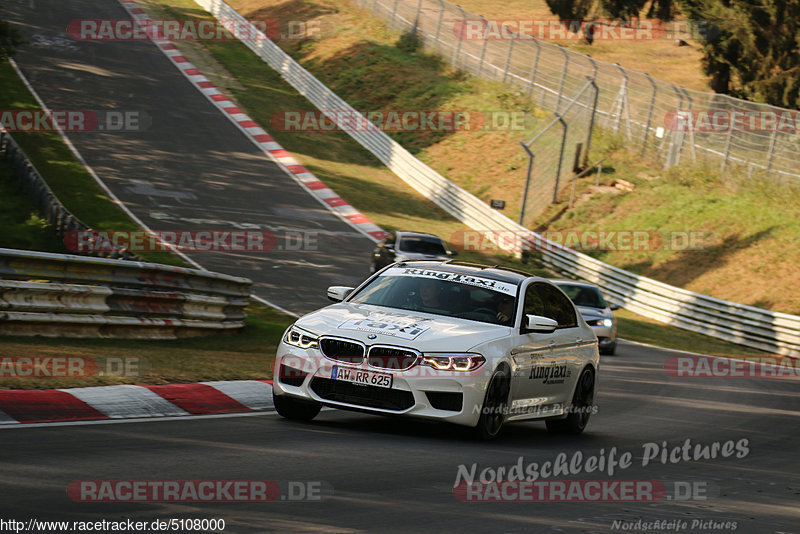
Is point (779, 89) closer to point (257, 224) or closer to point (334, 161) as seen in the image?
point (334, 161)

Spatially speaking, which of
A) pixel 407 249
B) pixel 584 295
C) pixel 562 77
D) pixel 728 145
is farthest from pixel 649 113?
pixel 584 295

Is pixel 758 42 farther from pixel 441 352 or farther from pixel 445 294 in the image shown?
pixel 441 352

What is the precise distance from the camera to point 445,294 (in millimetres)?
9914

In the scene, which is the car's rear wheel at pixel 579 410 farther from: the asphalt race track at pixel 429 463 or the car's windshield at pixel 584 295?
the car's windshield at pixel 584 295

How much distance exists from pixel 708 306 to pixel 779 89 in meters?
18.4

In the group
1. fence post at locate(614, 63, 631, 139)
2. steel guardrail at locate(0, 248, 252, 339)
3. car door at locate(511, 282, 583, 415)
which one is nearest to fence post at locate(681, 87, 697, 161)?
fence post at locate(614, 63, 631, 139)

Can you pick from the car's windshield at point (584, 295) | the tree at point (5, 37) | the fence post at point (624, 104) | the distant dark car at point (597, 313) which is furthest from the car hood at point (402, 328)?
the fence post at point (624, 104)

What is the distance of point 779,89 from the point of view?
1753 inches

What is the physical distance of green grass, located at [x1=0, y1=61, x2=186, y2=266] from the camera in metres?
27.9

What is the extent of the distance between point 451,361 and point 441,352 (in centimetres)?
11

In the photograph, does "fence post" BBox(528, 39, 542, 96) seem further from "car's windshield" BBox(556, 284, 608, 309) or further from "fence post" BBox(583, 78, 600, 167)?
"car's windshield" BBox(556, 284, 608, 309)

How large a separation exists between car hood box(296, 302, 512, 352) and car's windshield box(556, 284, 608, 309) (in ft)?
42.5

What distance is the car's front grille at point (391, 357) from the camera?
875 cm

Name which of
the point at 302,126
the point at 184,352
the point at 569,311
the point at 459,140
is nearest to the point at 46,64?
the point at 302,126
